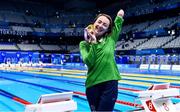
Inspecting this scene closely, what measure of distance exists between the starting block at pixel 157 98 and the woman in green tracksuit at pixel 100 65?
1518 mm

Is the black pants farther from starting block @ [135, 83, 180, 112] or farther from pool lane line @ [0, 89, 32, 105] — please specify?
pool lane line @ [0, 89, 32, 105]

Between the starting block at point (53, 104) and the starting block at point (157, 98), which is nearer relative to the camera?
the starting block at point (53, 104)

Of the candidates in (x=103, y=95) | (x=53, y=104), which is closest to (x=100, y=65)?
(x=103, y=95)

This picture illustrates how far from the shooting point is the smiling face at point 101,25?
8.84ft

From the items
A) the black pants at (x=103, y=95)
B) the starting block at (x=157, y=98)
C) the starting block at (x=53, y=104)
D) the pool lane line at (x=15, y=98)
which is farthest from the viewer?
the pool lane line at (x=15, y=98)

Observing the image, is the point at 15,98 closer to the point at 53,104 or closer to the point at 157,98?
the point at 157,98

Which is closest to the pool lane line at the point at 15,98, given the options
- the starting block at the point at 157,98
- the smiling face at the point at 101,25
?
the starting block at the point at 157,98

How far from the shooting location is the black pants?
8.71 ft

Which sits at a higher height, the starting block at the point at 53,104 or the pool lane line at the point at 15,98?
the starting block at the point at 53,104

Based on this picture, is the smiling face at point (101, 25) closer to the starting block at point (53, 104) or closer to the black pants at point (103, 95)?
the black pants at point (103, 95)

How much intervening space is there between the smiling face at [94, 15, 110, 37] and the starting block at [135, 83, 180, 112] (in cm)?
170

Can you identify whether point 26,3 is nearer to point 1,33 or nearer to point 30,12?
point 30,12

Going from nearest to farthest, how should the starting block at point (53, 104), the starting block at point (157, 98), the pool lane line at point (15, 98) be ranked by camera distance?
the starting block at point (53, 104), the starting block at point (157, 98), the pool lane line at point (15, 98)

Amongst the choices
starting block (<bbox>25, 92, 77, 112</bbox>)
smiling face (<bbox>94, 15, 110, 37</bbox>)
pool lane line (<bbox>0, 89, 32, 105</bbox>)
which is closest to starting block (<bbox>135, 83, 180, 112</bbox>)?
starting block (<bbox>25, 92, 77, 112</bbox>)
